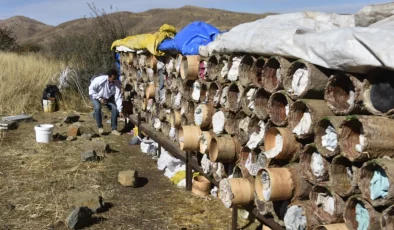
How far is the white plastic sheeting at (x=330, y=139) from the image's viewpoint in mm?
Answer: 2689

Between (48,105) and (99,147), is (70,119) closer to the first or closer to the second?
(48,105)

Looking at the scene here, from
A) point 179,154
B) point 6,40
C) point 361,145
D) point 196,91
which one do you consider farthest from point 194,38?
point 6,40

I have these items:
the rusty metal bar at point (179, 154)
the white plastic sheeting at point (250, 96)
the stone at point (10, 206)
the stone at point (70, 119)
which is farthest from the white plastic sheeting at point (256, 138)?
the stone at point (70, 119)

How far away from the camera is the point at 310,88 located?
113 inches

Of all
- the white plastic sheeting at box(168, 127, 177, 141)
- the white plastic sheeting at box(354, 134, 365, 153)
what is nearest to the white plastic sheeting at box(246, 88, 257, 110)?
the white plastic sheeting at box(354, 134, 365, 153)

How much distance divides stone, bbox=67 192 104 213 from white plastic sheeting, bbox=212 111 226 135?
1.49m

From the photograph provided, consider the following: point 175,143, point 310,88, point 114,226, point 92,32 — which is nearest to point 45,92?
point 92,32

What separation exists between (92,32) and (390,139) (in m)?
12.0

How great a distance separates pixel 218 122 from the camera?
14.6ft

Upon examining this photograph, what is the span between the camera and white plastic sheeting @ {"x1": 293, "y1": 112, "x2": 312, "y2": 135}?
2950 millimetres

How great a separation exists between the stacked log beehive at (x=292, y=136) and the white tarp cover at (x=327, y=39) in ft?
0.35

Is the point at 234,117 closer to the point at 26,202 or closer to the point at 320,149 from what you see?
the point at 320,149

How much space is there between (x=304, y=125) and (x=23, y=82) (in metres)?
10.3

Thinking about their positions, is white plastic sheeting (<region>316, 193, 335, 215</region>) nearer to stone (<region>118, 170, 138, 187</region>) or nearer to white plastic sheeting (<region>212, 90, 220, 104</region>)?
white plastic sheeting (<region>212, 90, 220, 104</region>)
